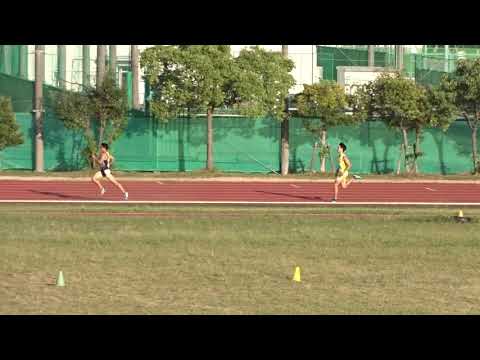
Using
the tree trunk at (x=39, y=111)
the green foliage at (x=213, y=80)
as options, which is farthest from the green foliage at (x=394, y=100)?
the tree trunk at (x=39, y=111)

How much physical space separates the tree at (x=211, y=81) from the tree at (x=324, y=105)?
927 mm

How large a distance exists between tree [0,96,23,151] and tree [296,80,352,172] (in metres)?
11.2

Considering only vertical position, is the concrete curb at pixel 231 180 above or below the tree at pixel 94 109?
below

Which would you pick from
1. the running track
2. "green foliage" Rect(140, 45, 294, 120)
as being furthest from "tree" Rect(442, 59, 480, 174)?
"green foliage" Rect(140, 45, 294, 120)

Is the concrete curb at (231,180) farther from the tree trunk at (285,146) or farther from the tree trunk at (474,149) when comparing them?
the tree trunk at (285,146)

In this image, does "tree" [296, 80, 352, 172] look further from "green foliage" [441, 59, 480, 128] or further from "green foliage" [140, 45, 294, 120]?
"green foliage" [441, 59, 480, 128]

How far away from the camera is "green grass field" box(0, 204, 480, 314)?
13.3 meters

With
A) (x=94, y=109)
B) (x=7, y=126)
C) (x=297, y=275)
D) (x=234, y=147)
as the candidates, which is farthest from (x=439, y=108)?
(x=297, y=275)

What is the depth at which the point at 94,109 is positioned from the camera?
43094mm

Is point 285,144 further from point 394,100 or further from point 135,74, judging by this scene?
point 135,74

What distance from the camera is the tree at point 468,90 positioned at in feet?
143
